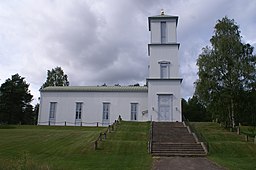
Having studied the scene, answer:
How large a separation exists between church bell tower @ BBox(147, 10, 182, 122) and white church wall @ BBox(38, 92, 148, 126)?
3210mm

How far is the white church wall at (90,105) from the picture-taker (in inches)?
1404

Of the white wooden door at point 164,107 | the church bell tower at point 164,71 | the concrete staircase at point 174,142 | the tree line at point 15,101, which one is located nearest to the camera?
the concrete staircase at point 174,142

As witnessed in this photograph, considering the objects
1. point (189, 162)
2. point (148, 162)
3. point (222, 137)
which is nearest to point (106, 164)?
point (148, 162)

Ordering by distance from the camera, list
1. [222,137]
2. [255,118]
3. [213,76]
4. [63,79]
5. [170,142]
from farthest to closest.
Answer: [63,79], [255,118], [213,76], [222,137], [170,142]

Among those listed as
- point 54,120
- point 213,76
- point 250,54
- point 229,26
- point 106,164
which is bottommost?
point 106,164

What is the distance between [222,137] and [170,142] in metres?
6.26

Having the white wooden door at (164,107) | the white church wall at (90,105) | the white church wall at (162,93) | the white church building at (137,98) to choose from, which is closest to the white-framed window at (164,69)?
the white church building at (137,98)

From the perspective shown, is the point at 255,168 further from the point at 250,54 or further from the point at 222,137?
the point at 250,54

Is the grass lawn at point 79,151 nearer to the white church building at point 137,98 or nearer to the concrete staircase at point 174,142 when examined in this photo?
the concrete staircase at point 174,142

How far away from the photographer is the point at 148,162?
14938 mm

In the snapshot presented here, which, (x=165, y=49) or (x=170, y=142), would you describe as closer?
(x=170, y=142)

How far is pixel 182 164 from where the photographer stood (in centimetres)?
1448

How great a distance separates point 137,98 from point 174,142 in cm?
1576

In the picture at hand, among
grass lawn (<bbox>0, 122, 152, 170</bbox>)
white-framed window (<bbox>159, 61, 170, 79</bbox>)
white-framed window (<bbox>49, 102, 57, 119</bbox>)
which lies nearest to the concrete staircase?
grass lawn (<bbox>0, 122, 152, 170</bbox>)
